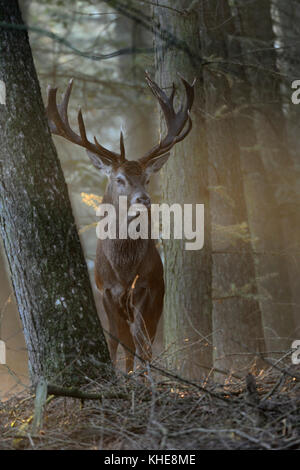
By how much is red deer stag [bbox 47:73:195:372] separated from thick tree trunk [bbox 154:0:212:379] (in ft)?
0.66

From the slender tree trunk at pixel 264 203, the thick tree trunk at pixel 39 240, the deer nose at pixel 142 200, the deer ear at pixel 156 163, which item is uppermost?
the slender tree trunk at pixel 264 203

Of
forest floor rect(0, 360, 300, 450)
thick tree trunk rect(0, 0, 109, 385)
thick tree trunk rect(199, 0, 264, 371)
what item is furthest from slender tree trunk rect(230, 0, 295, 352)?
forest floor rect(0, 360, 300, 450)

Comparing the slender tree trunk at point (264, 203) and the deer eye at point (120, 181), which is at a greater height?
the slender tree trunk at point (264, 203)

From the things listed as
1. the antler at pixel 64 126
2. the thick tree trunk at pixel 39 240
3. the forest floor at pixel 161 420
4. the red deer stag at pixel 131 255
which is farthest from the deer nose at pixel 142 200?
the forest floor at pixel 161 420

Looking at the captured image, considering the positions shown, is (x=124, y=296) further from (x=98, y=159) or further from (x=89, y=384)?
(x=89, y=384)

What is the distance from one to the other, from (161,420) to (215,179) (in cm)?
603

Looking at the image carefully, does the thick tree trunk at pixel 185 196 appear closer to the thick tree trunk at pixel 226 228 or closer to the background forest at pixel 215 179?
the background forest at pixel 215 179

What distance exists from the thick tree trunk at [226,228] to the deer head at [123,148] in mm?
779

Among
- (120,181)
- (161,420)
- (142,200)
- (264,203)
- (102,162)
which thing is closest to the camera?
(161,420)

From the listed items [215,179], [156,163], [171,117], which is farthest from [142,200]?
[215,179]

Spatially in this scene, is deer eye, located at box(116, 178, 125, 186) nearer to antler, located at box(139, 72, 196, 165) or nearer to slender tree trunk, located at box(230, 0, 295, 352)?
antler, located at box(139, 72, 196, 165)

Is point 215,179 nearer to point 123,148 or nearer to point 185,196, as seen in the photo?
point 185,196

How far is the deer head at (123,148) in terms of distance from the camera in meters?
7.22

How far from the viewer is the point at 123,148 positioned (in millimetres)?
7363
